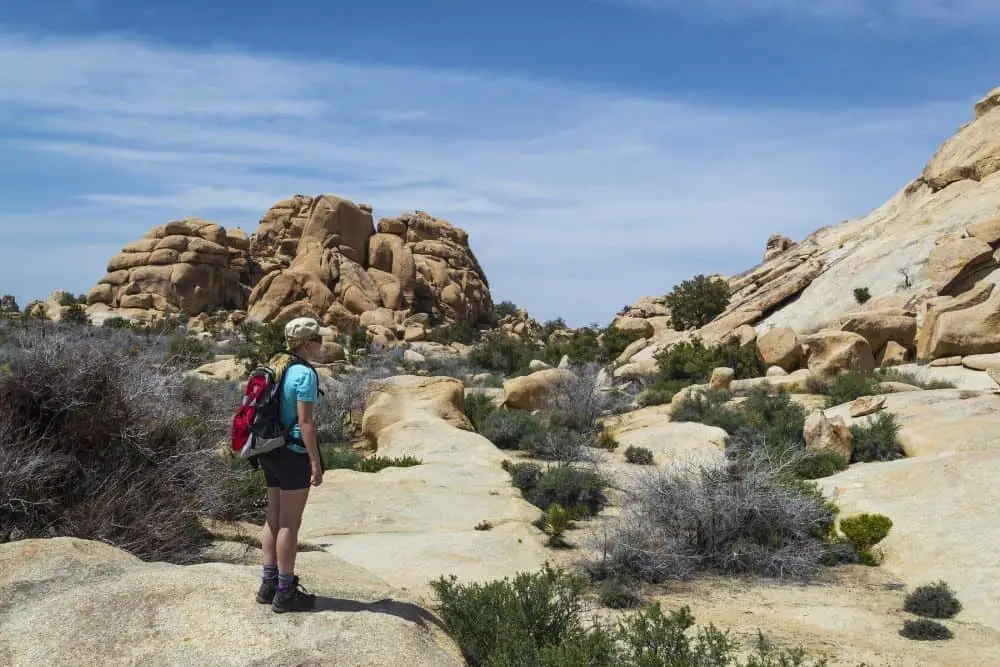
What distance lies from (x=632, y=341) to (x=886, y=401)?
2411 centimetres

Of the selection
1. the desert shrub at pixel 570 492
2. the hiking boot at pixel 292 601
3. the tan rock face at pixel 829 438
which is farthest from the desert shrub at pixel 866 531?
the hiking boot at pixel 292 601

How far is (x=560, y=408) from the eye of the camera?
20359 millimetres

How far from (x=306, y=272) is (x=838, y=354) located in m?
39.9

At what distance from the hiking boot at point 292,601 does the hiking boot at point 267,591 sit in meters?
0.04

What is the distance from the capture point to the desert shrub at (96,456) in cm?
646

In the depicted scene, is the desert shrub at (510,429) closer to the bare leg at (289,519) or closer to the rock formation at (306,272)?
the bare leg at (289,519)

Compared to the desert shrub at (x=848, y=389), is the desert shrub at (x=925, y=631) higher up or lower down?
lower down

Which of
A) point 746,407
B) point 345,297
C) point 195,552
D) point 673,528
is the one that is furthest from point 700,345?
point 345,297

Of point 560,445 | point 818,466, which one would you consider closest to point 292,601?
point 818,466

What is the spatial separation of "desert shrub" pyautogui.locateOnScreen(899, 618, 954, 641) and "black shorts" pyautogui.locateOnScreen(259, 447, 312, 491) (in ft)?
18.1

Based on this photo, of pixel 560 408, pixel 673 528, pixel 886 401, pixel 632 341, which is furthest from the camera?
pixel 632 341

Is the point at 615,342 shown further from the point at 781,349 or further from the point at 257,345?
the point at 257,345

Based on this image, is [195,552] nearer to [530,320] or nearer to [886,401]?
[886,401]

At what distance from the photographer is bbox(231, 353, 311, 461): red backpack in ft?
16.0
